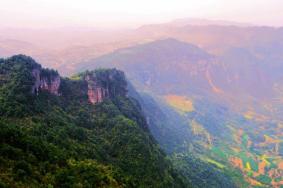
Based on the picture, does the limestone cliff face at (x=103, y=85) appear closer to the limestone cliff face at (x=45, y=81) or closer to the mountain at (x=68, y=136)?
the mountain at (x=68, y=136)

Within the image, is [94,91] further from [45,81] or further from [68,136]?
[68,136]

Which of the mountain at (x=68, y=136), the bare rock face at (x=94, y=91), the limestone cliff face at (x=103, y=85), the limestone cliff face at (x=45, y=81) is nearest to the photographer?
the mountain at (x=68, y=136)

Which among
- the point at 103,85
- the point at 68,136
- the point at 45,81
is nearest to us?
the point at 68,136

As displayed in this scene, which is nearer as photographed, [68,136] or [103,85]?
[68,136]

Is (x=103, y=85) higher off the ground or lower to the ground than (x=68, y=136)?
higher

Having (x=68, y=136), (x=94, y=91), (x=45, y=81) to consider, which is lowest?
(x=68, y=136)

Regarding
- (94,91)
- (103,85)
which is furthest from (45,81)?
(103,85)

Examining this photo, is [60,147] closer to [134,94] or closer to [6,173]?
[6,173]

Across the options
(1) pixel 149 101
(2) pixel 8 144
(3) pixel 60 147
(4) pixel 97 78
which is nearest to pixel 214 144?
(1) pixel 149 101

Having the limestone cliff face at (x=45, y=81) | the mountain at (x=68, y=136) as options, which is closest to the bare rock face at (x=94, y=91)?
the mountain at (x=68, y=136)
